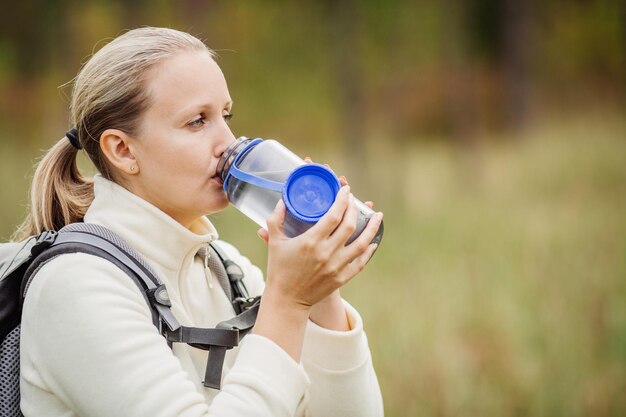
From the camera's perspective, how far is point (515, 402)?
371 centimetres

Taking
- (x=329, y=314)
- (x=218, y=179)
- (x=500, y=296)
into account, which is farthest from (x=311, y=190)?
(x=500, y=296)

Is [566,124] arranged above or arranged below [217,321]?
below

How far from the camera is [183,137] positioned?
1632 millimetres

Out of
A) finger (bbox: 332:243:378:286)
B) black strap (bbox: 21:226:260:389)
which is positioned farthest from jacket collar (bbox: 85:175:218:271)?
finger (bbox: 332:243:378:286)

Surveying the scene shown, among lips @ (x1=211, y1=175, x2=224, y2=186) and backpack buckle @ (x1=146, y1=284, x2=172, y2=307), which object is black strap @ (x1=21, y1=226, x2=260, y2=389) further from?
lips @ (x1=211, y1=175, x2=224, y2=186)

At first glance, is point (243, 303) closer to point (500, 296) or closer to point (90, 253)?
point (90, 253)

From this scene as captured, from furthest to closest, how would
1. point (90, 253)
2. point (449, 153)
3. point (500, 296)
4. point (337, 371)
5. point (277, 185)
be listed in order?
point (449, 153) → point (500, 296) → point (337, 371) → point (277, 185) → point (90, 253)

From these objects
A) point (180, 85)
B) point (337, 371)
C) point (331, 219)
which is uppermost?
point (180, 85)

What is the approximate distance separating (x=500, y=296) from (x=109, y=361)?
376cm

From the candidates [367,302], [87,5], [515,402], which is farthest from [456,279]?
[87,5]

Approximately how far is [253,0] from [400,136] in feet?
18.1

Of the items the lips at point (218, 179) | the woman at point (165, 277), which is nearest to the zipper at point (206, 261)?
the woman at point (165, 277)

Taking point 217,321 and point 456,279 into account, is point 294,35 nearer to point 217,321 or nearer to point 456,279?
point 456,279

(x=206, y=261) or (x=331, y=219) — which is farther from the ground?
(x=331, y=219)
